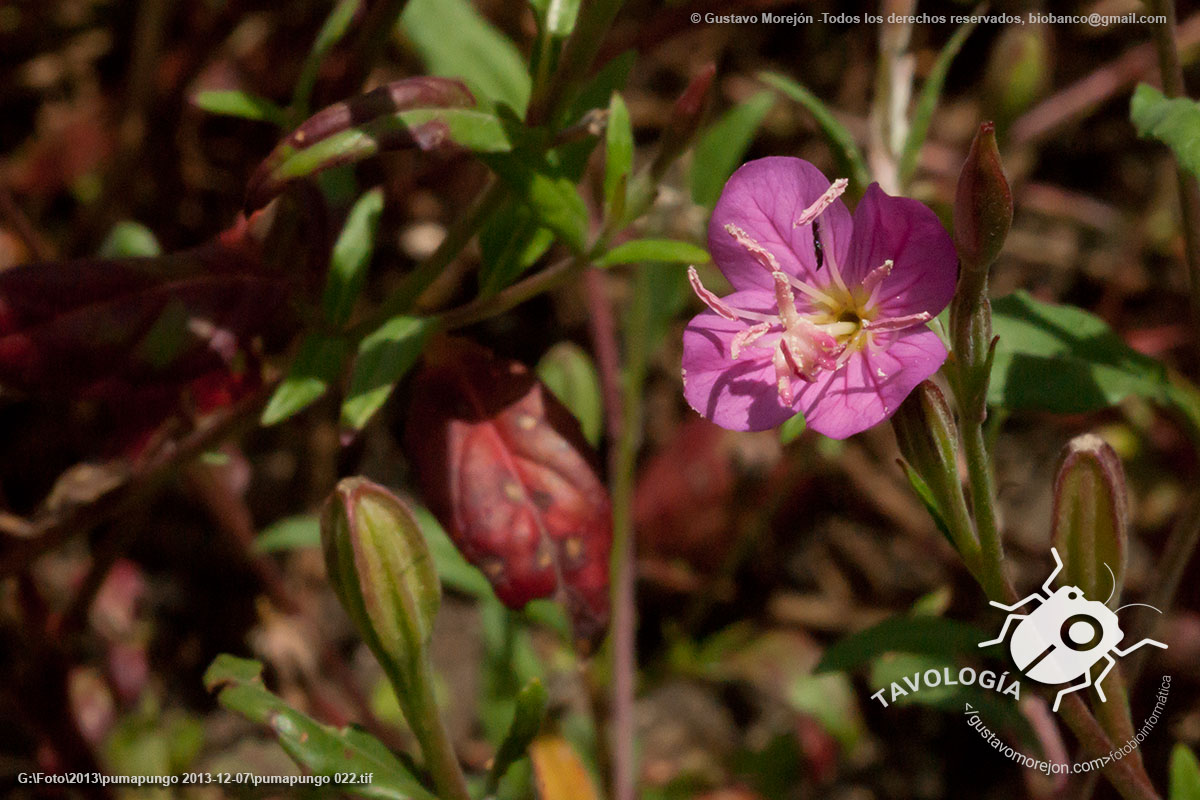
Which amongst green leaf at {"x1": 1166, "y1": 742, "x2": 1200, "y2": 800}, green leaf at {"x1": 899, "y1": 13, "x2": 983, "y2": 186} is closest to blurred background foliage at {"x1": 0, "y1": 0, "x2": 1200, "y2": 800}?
green leaf at {"x1": 899, "y1": 13, "x2": 983, "y2": 186}

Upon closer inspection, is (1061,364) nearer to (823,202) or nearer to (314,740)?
(823,202)

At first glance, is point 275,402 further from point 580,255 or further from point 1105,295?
point 1105,295

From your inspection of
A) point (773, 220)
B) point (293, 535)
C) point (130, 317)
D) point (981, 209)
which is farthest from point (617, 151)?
point (293, 535)

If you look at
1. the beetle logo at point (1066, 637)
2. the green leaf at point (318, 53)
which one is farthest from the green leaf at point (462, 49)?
the beetle logo at point (1066, 637)

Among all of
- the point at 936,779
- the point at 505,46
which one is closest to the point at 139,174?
the point at 505,46

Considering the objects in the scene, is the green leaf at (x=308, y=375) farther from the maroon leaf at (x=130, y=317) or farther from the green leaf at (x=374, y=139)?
the green leaf at (x=374, y=139)
